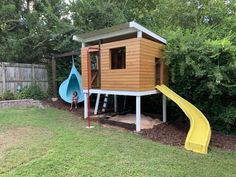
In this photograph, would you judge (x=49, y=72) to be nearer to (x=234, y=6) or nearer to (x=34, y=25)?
(x=34, y=25)

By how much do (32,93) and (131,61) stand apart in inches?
248

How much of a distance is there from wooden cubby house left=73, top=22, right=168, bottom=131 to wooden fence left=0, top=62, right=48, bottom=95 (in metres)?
4.30

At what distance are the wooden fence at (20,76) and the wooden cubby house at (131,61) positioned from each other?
169 inches

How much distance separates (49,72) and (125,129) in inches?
268

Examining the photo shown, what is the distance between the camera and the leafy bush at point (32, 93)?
33.4ft

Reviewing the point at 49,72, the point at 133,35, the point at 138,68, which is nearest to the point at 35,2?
the point at 49,72

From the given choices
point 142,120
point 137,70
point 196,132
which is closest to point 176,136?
point 196,132

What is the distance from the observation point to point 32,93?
10.5 m

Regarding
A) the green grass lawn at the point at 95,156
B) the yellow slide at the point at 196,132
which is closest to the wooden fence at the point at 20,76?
the green grass lawn at the point at 95,156

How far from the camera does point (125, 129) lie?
630cm

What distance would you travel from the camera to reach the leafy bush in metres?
Result: 10.2

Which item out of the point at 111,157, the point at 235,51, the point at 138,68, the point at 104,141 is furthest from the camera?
the point at 138,68

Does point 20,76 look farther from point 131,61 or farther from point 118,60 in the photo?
point 131,61

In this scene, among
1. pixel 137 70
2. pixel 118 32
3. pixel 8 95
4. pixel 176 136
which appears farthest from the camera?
pixel 8 95
